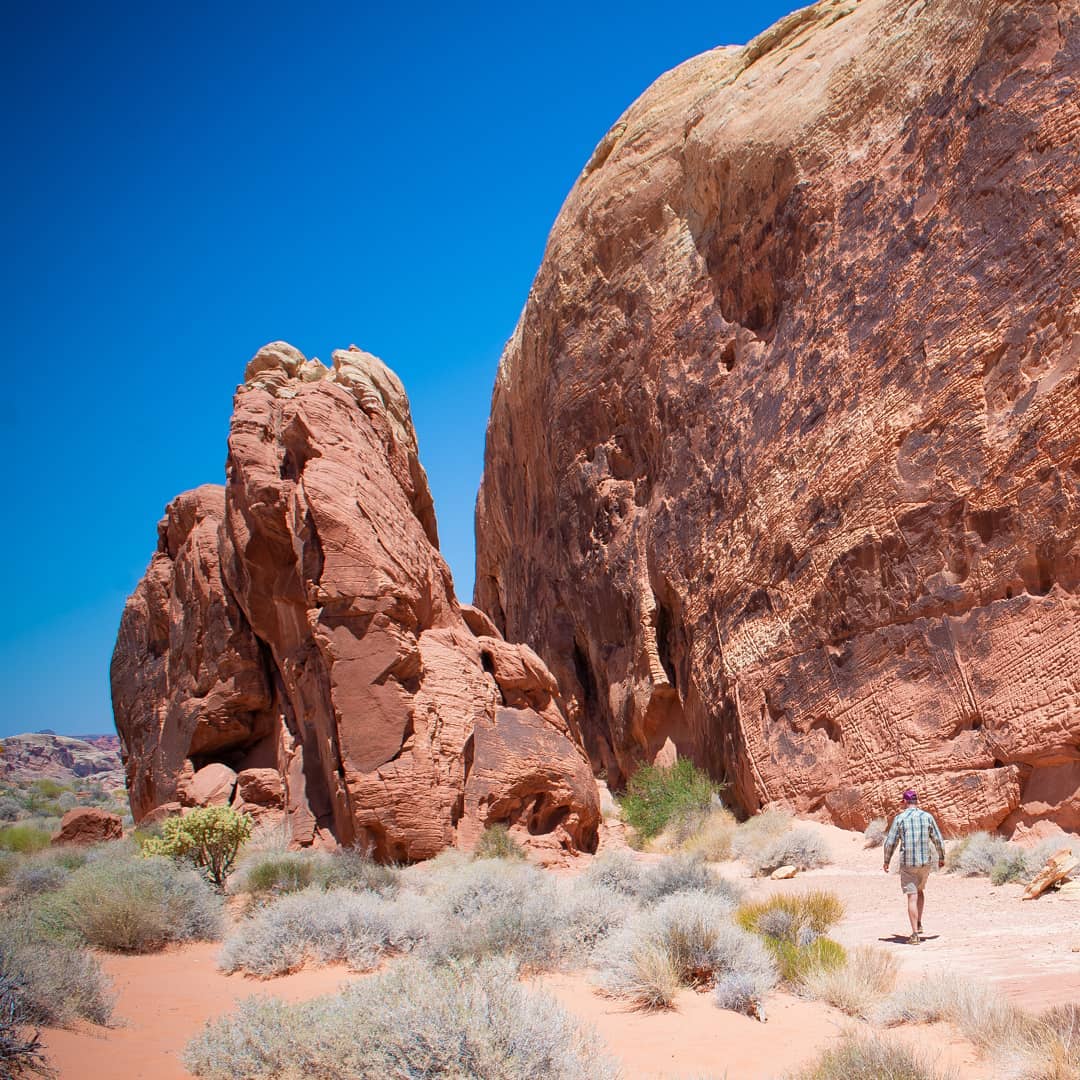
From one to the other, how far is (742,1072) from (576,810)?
9247mm

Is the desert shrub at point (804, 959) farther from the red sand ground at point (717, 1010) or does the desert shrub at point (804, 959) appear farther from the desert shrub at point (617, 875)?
the desert shrub at point (617, 875)

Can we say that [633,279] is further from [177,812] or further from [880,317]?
[177,812]

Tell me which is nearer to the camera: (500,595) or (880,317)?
(880,317)

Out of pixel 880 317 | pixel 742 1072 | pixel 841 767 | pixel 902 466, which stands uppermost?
pixel 880 317

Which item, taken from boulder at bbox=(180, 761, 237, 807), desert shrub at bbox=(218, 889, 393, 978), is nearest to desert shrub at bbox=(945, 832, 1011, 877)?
desert shrub at bbox=(218, 889, 393, 978)

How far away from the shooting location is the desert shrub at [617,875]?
991 cm

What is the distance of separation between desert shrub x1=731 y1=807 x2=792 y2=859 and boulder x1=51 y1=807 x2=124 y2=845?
13.3 m

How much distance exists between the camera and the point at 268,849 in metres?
12.9

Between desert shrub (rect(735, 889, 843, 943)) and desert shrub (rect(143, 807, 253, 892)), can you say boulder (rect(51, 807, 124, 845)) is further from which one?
desert shrub (rect(735, 889, 843, 943))

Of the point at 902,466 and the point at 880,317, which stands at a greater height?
the point at 880,317

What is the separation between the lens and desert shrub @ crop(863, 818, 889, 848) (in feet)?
43.4

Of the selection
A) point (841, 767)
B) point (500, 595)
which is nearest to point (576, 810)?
point (841, 767)

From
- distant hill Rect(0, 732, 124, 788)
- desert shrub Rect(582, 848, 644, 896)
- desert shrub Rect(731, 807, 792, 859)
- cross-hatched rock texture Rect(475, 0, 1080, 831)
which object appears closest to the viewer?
desert shrub Rect(582, 848, 644, 896)

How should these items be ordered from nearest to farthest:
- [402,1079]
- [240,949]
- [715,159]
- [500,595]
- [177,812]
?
1. [402,1079]
2. [240,949]
3. [177,812]
4. [715,159]
5. [500,595]
